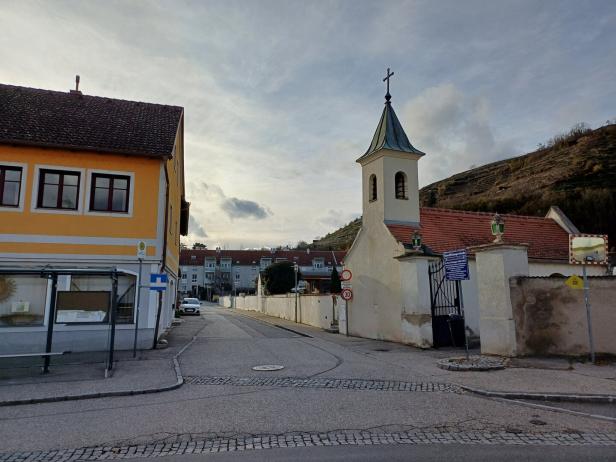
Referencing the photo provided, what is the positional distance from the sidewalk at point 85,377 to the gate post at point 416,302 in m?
8.12

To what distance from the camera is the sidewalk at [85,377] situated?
30.3ft

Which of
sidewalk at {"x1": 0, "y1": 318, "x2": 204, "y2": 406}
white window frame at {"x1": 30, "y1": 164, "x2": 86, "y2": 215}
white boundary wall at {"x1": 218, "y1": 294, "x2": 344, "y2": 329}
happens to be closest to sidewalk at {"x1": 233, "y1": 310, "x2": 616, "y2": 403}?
sidewalk at {"x1": 0, "y1": 318, "x2": 204, "y2": 406}

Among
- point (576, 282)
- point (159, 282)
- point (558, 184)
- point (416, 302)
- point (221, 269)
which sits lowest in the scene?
point (416, 302)

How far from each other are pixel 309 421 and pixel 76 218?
12065 mm

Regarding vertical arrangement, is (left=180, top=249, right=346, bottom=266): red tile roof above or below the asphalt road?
above

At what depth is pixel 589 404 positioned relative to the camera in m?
8.38

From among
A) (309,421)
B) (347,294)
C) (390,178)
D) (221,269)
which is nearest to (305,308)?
(347,294)

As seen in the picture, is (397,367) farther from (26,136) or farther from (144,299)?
(26,136)

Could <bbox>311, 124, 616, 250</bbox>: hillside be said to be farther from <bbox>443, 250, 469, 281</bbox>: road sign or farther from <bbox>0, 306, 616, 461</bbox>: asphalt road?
<bbox>0, 306, 616, 461</bbox>: asphalt road

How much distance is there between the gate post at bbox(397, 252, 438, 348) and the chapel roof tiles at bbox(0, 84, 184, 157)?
9.44 metres

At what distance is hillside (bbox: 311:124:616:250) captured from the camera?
39219 mm

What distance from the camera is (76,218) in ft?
51.9

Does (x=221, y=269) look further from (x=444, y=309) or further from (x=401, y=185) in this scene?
(x=444, y=309)

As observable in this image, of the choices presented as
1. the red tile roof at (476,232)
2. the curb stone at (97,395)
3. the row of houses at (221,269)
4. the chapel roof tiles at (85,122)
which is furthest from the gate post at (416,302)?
the row of houses at (221,269)
